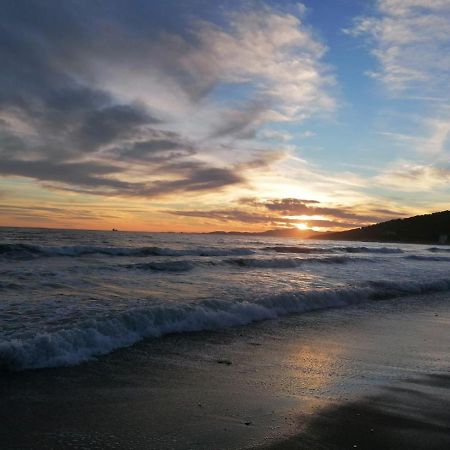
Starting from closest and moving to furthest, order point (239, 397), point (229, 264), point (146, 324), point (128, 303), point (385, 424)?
point (385, 424) → point (239, 397) → point (146, 324) → point (128, 303) → point (229, 264)

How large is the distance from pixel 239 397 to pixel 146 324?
373 centimetres

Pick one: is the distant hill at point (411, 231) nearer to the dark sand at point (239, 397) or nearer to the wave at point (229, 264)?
the wave at point (229, 264)

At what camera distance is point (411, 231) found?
10856 cm

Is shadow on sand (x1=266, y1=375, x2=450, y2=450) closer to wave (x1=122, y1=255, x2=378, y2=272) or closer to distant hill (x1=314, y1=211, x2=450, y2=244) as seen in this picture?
wave (x1=122, y1=255, x2=378, y2=272)

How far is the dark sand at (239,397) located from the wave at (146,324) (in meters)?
0.37

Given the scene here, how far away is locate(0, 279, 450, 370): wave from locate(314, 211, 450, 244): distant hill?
309 feet

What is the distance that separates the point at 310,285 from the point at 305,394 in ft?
36.0

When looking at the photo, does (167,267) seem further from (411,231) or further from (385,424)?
(411,231)

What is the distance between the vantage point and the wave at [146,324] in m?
6.48

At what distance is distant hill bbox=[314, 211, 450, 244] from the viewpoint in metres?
103

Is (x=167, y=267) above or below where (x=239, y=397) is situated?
above

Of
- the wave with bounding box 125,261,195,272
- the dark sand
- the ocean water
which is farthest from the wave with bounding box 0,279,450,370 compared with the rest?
the wave with bounding box 125,261,195,272

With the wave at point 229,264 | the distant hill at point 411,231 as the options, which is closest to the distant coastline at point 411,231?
the distant hill at point 411,231

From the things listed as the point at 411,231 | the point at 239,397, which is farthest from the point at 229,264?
the point at 411,231
